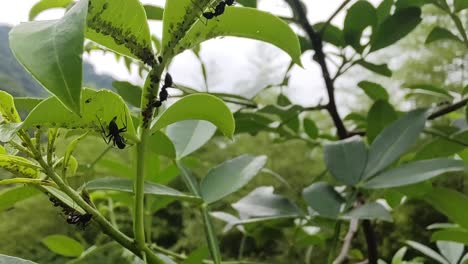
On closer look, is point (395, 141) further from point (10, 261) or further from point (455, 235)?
point (10, 261)

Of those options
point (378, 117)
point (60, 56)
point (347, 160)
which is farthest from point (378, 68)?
point (60, 56)

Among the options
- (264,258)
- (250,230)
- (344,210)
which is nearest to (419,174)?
(344,210)

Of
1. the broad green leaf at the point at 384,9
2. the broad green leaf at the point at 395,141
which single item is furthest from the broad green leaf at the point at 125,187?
the broad green leaf at the point at 384,9

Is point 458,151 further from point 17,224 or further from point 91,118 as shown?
point 17,224

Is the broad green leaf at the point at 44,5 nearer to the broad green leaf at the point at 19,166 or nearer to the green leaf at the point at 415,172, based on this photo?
the broad green leaf at the point at 19,166

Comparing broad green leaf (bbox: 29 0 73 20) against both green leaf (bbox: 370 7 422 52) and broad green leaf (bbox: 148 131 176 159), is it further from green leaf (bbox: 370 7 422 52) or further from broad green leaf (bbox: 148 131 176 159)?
green leaf (bbox: 370 7 422 52)
